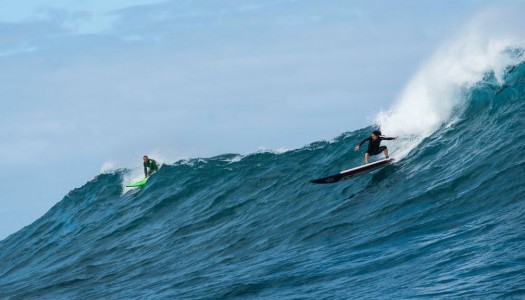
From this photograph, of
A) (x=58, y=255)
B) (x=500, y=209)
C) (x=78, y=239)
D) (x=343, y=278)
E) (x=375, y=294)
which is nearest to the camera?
(x=375, y=294)

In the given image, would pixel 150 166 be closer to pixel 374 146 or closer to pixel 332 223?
pixel 374 146

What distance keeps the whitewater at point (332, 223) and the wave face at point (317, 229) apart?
5 cm

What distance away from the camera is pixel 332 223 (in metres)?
15.9

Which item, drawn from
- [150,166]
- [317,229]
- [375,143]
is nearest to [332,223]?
[317,229]

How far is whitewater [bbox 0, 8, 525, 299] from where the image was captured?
11.3 meters

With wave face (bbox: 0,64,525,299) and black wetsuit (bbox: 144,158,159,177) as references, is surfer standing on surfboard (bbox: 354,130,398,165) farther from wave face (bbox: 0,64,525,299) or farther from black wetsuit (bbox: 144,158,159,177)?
black wetsuit (bbox: 144,158,159,177)

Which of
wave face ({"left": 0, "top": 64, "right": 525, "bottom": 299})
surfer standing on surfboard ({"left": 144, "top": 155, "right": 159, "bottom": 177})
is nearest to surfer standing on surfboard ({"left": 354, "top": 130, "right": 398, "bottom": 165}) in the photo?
wave face ({"left": 0, "top": 64, "right": 525, "bottom": 299})

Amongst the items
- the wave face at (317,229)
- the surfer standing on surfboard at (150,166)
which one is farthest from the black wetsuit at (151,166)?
the wave face at (317,229)

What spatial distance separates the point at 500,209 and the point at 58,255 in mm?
14114

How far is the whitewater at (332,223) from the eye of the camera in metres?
11.3

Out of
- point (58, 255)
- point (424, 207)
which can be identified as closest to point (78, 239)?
point (58, 255)

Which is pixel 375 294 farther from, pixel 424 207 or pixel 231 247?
pixel 231 247

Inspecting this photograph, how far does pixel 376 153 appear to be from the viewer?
19.4 metres

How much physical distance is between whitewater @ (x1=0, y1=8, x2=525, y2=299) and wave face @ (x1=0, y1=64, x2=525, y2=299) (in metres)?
0.05
